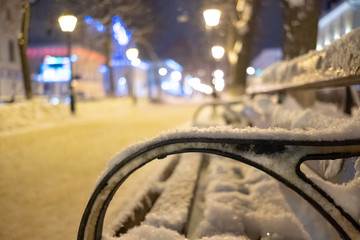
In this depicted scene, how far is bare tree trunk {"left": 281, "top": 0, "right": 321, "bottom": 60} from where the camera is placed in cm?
635

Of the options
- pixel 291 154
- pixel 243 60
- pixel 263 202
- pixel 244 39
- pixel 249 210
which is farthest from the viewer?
pixel 243 60

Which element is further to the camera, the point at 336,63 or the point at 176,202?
the point at 176,202

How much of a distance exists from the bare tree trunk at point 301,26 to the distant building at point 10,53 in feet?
92.6

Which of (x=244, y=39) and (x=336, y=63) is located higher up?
(x=244, y=39)

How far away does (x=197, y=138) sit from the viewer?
4.51 ft

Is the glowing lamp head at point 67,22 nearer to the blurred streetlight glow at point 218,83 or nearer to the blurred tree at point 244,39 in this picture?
the blurred streetlight glow at point 218,83

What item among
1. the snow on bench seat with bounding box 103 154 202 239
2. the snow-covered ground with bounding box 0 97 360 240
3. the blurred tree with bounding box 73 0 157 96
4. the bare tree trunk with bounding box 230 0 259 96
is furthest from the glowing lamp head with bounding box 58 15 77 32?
the snow on bench seat with bounding box 103 154 202 239

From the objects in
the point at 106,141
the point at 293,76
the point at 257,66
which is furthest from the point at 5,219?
the point at 257,66

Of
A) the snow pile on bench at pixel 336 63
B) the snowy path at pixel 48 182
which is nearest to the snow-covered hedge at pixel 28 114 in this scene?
the snowy path at pixel 48 182

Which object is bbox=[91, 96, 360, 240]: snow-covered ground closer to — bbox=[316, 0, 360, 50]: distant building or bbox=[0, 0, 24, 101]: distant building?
bbox=[316, 0, 360, 50]: distant building

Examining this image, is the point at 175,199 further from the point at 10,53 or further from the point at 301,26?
the point at 10,53

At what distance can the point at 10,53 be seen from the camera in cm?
3312

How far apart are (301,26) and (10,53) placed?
33235 millimetres

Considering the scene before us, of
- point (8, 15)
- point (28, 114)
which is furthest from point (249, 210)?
point (8, 15)
